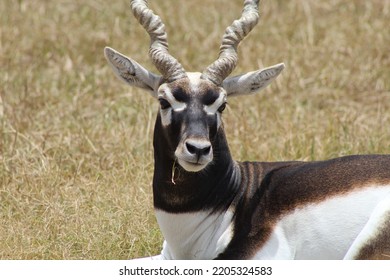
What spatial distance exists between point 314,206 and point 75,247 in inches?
78.7

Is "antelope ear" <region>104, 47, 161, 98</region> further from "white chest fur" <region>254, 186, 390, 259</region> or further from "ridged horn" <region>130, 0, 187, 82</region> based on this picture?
"white chest fur" <region>254, 186, 390, 259</region>

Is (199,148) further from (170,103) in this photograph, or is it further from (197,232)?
(197,232)

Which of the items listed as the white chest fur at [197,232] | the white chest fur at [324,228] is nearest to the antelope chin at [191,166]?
the white chest fur at [197,232]

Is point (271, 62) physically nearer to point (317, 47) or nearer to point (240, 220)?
point (317, 47)

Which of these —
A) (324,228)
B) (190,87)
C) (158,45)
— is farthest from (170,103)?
(324,228)

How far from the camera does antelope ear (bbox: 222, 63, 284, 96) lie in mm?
A: 7836

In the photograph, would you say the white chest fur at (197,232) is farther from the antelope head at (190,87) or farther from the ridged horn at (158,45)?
the ridged horn at (158,45)

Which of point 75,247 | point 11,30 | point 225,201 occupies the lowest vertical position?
point 75,247

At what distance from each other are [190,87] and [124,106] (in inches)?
156

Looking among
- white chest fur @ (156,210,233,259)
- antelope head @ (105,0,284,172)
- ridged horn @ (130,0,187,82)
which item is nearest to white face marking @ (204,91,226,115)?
antelope head @ (105,0,284,172)

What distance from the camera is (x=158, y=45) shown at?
779cm

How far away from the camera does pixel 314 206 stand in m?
7.38
